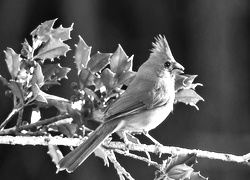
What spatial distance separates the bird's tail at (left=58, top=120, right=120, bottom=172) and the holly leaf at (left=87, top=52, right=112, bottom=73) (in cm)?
24

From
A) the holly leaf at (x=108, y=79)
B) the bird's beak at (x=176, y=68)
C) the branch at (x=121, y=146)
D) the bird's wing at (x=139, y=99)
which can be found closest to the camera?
the branch at (x=121, y=146)

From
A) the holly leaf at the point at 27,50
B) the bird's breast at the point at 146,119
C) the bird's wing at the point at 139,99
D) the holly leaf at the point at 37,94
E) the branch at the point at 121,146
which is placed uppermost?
the holly leaf at the point at 27,50

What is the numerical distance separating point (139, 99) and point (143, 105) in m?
0.03

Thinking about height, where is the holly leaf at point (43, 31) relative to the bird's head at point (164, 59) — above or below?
above

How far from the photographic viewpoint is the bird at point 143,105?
6.57 feet

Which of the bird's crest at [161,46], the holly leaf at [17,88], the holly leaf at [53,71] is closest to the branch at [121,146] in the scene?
the holly leaf at [17,88]

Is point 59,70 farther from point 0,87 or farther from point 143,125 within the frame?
point 0,87

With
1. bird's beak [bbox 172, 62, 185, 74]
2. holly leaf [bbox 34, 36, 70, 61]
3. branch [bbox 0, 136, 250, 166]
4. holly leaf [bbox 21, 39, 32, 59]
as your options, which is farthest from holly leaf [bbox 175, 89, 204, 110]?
bird's beak [bbox 172, 62, 185, 74]

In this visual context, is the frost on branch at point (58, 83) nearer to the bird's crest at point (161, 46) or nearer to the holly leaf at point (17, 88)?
the holly leaf at point (17, 88)

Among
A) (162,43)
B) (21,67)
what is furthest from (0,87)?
(21,67)

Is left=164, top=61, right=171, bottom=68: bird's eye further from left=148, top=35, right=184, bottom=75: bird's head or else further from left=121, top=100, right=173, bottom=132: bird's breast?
left=121, top=100, right=173, bottom=132: bird's breast

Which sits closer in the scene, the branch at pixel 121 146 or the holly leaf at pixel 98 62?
the branch at pixel 121 146

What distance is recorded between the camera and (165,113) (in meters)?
2.49

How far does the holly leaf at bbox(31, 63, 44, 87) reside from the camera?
5.98 ft
